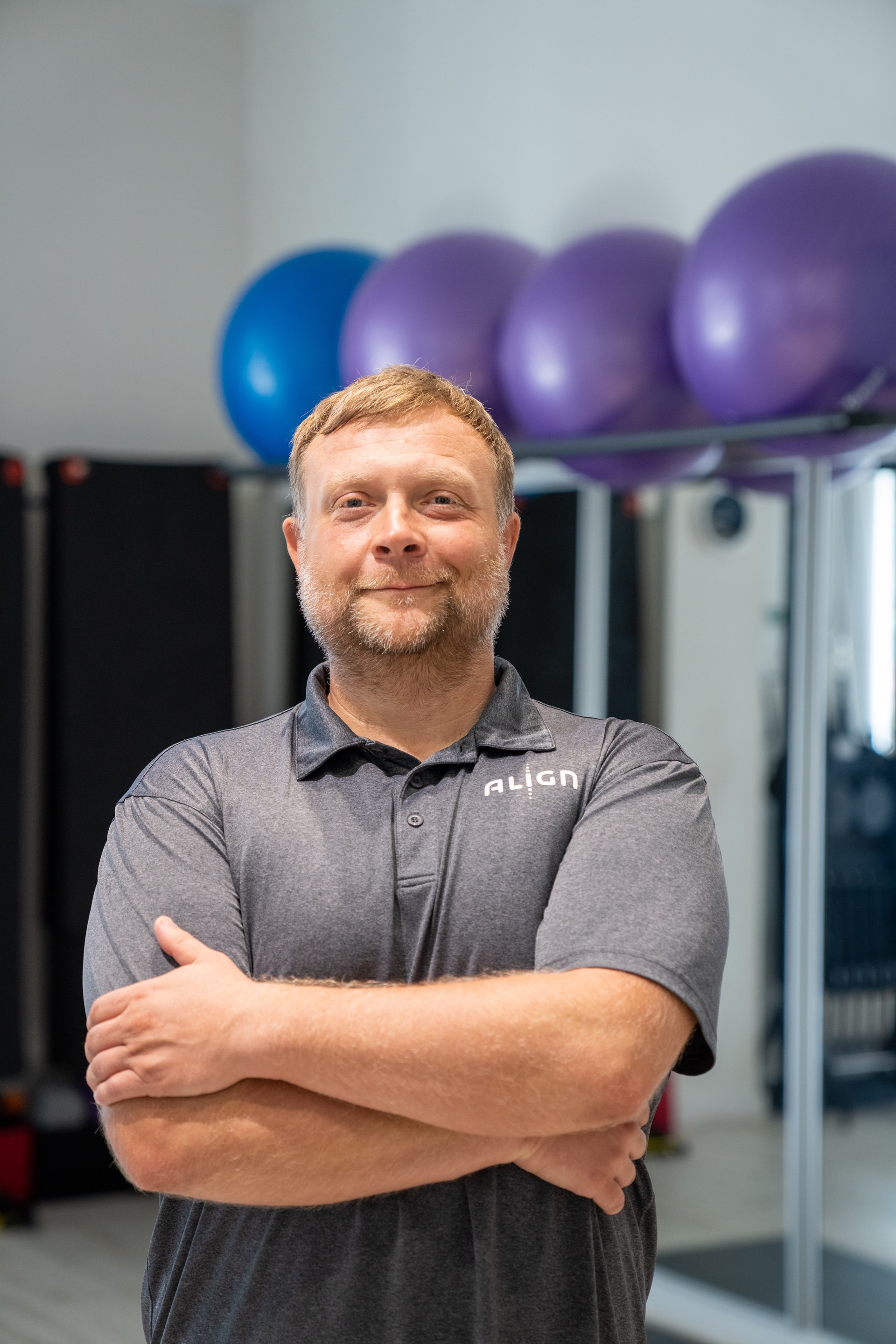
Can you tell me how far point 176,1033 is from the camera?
4.07ft

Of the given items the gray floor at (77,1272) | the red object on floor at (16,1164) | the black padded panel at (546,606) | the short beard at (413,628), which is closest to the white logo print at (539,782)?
the short beard at (413,628)

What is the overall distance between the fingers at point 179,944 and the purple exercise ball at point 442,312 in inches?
75.6

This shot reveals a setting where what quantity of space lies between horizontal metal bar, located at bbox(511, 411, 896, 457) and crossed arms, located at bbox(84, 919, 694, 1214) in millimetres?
1610

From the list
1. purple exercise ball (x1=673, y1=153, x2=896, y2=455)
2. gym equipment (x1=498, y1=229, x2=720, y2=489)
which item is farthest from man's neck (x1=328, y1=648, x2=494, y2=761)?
gym equipment (x1=498, y1=229, x2=720, y2=489)

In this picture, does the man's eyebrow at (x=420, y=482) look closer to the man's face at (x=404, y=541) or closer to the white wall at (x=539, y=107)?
the man's face at (x=404, y=541)

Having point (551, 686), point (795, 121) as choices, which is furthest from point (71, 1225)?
point (795, 121)

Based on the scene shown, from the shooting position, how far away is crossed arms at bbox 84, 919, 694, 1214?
3.98 feet

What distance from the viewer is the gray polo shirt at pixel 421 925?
130cm

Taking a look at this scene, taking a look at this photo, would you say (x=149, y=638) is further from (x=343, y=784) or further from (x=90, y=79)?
(x=343, y=784)

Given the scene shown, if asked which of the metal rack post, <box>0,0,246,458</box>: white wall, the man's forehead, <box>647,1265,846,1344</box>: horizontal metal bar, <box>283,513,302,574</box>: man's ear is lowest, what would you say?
<box>647,1265,846,1344</box>: horizontal metal bar

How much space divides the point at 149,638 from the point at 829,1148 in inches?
93.3

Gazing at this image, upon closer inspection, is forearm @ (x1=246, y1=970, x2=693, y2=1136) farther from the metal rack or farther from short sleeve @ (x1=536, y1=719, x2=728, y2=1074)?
the metal rack

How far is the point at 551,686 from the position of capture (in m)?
4.10

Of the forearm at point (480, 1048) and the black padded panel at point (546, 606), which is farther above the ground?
the black padded panel at point (546, 606)
